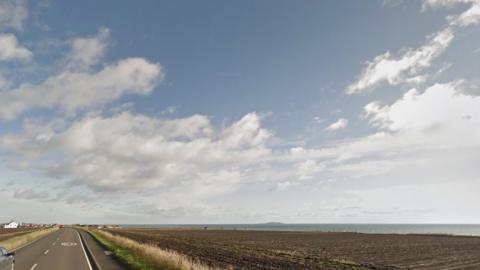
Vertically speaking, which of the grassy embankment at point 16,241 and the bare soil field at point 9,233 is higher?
the grassy embankment at point 16,241

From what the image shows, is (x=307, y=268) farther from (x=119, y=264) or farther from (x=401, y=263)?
(x=119, y=264)

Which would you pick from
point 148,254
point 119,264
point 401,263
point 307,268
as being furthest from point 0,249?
point 401,263

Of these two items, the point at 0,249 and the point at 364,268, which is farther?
the point at 364,268

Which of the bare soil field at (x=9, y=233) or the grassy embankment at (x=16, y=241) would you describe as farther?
the bare soil field at (x=9, y=233)

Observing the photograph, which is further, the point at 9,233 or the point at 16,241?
the point at 9,233

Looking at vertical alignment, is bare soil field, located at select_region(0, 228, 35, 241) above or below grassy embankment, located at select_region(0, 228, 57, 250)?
below

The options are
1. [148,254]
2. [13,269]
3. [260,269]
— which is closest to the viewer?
[13,269]

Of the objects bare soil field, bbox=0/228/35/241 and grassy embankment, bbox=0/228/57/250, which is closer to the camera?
grassy embankment, bbox=0/228/57/250

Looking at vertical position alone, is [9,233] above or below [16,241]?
below

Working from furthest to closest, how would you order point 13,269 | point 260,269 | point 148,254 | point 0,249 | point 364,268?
point 364,268
point 260,269
point 148,254
point 13,269
point 0,249

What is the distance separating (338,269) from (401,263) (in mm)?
8293

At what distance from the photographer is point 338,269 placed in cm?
2833

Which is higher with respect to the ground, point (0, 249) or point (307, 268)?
point (0, 249)

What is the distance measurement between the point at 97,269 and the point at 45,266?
3243mm
